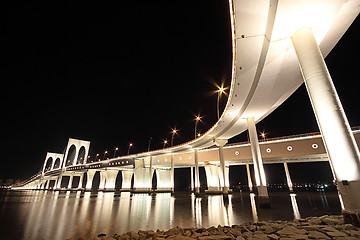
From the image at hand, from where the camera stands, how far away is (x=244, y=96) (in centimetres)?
1488

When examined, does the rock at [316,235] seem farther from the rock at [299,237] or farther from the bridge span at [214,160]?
the bridge span at [214,160]

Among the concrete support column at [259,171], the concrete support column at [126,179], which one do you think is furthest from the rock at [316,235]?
the concrete support column at [126,179]

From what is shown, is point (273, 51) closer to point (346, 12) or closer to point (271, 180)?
point (346, 12)

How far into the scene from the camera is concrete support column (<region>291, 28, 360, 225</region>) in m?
6.16

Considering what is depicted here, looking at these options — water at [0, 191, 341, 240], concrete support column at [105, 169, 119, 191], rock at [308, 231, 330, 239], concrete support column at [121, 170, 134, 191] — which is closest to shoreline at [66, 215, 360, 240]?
rock at [308, 231, 330, 239]

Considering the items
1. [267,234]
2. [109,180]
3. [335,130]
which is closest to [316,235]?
[267,234]

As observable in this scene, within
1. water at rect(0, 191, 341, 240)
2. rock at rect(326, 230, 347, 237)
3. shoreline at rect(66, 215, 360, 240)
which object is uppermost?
rock at rect(326, 230, 347, 237)

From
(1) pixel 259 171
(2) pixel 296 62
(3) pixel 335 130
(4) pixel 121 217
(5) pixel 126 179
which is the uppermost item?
(2) pixel 296 62

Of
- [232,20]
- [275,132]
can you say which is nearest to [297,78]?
[232,20]

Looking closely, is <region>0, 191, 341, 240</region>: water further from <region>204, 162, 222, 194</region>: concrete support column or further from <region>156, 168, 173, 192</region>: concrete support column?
<region>156, 168, 173, 192</region>: concrete support column

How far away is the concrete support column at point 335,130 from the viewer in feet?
20.2

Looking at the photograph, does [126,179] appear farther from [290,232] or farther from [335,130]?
[335,130]

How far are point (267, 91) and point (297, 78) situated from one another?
2151mm

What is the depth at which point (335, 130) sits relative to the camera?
6.61 m
